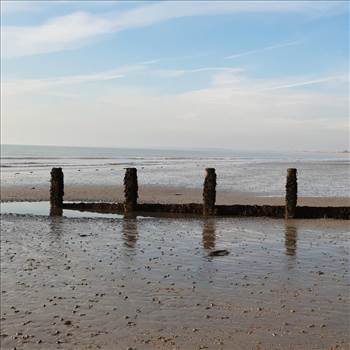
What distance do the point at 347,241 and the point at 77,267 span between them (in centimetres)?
771

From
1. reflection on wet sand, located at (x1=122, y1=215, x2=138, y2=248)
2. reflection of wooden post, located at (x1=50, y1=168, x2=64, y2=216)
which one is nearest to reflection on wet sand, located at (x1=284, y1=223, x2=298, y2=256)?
reflection on wet sand, located at (x1=122, y1=215, x2=138, y2=248)

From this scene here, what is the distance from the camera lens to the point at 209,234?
15.1 m

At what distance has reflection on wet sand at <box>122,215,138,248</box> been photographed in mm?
13586

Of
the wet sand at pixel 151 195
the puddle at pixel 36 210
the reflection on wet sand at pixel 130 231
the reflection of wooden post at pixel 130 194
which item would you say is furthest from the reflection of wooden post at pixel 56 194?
the wet sand at pixel 151 195

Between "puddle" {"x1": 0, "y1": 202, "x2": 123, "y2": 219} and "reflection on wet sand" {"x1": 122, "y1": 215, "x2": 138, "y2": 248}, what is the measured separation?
1.04 metres

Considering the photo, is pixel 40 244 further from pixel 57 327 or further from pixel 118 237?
pixel 57 327

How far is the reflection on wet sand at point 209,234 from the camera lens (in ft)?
43.5

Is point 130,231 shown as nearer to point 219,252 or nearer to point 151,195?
point 219,252

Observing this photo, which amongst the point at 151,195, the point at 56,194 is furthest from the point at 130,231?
the point at 151,195

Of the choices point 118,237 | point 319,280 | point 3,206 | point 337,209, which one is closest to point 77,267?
point 118,237

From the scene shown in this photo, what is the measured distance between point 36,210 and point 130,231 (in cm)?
738

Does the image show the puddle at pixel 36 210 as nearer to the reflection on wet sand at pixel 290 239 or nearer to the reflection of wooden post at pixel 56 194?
the reflection of wooden post at pixel 56 194

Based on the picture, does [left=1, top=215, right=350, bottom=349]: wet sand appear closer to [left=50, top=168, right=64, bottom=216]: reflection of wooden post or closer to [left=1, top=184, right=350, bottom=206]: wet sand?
[left=50, top=168, right=64, bottom=216]: reflection of wooden post

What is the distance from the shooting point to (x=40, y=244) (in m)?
13.2
